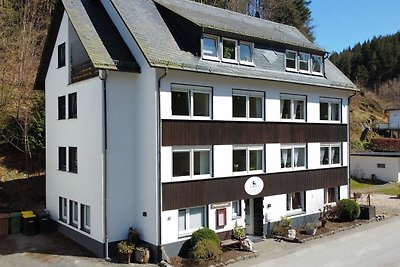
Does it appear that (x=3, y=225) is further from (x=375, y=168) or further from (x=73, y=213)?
(x=375, y=168)

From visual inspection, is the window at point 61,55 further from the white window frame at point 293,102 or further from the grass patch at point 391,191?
the grass patch at point 391,191

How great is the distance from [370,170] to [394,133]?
95.5 feet

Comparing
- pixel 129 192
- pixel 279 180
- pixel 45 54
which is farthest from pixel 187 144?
pixel 45 54

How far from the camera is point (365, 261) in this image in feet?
55.3

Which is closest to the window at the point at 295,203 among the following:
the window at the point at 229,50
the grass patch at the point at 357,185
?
the window at the point at 229,50

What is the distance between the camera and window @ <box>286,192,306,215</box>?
22.0m

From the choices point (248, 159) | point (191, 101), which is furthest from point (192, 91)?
point (248, 159)

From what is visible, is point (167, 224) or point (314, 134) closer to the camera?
point (167, 224)

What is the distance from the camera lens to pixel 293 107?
867 inches

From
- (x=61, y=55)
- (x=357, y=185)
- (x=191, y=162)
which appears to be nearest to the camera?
(x=191, y=162)

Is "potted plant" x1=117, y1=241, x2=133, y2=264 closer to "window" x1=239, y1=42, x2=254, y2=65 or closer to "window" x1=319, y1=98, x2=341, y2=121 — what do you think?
"window" x1=239, y1=42, x2=254, y2=65

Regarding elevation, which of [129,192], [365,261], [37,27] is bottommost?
[365,261]

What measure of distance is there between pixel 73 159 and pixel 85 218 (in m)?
3.20

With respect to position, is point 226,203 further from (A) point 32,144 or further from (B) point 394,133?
(B) point 394,133
